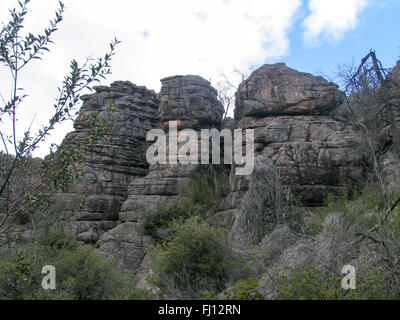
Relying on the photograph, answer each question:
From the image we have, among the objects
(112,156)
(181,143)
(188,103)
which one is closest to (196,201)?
(181,143)

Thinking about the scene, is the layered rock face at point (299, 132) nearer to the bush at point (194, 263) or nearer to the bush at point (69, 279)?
the bush at point (194, 263)

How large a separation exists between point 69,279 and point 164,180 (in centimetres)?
922

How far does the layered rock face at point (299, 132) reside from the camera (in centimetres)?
1180

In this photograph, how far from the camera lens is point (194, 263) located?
20.5 feet

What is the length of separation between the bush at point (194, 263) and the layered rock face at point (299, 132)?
5435 millimetres

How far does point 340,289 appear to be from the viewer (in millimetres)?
4074

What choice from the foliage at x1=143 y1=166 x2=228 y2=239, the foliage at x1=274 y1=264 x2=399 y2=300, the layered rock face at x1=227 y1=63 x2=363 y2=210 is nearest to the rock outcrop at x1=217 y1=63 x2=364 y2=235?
the layered rock face at x1=227 y1=63 x2=363 y2=210

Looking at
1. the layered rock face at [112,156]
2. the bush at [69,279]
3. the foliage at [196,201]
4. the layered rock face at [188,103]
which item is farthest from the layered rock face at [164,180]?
the bush at [69,279]

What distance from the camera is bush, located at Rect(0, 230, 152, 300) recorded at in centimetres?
516

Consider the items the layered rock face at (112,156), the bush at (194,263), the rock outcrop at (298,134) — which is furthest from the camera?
the layered rock face at (112,156)
